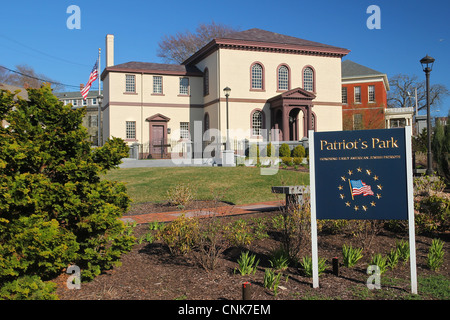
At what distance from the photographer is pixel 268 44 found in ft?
103

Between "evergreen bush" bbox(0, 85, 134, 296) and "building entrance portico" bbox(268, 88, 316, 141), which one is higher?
"building entrance portico" bbox(268, 88, 316, 141)

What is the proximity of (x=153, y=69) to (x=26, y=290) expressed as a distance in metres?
31.4

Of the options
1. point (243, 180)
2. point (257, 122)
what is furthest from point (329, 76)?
point (243, 180)

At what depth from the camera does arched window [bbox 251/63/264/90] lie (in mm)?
31750

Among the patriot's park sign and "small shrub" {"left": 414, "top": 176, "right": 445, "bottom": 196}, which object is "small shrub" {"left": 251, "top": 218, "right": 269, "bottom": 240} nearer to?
the patriot's park sign

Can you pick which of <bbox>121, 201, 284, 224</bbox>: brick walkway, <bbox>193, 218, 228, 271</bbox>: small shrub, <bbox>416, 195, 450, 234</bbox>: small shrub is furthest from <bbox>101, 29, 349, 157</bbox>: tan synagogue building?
<bbox>193, 218, 228, 271</bbox>: small shrub

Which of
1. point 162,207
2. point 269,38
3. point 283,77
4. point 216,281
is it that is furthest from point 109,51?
point 216,281

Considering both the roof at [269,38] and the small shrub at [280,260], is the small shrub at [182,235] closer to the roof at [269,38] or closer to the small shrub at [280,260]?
the small shrub at [280,260]

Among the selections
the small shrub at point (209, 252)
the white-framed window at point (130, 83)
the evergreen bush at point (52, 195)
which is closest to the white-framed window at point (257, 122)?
the white-framed window at point (130, 83)

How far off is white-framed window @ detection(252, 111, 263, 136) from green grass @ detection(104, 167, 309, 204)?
580 inches

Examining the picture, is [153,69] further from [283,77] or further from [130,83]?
[283,77]

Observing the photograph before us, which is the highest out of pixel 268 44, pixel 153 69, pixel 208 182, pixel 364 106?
pixel 268 44

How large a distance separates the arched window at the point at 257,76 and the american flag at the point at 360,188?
91.4 ft

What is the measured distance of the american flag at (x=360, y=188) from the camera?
459cm
